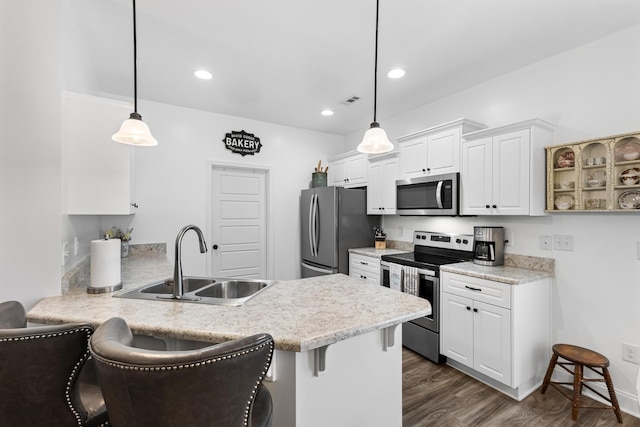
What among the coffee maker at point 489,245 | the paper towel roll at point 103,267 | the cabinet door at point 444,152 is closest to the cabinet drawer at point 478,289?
the coffee maker at point 489,245

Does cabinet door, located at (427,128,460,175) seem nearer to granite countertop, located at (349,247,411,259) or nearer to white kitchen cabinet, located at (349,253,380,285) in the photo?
granite countertop, located at (349,247,411,259)

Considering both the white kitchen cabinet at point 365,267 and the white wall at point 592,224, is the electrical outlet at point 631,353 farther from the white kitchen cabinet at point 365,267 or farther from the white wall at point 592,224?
the white kitchen cabinet at point 365,267

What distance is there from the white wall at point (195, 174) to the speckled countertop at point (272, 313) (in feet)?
6.53

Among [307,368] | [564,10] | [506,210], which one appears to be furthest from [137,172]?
[564,10]

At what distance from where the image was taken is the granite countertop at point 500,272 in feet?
7.66

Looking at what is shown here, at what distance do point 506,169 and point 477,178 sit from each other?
261 mm

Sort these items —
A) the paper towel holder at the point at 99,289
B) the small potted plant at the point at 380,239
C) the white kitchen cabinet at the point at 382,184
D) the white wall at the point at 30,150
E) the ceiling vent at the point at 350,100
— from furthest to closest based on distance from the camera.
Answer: the small potted plant at the point at 380,239 → the white kitchen cabinet at the point at 382,184 → the ceiling vent at the point at 350,100 → the paper towel holder at the point at 99,289 → the white wall at the point at 30,150

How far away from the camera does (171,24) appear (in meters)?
2.15

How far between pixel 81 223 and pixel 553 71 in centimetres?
404

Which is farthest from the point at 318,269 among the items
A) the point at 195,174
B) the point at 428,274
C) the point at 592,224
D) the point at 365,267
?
the point at 592,224

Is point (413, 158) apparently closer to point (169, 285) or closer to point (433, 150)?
point (433, 150)

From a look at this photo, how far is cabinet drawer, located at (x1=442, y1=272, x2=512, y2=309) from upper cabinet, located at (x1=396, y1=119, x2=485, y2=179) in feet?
3.51

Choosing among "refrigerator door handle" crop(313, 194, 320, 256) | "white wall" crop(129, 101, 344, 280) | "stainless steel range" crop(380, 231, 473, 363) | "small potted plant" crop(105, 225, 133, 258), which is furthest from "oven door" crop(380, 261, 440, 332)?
"small potted plant" crop(105, 225, 133, 258)

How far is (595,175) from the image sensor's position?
90.9 inches
